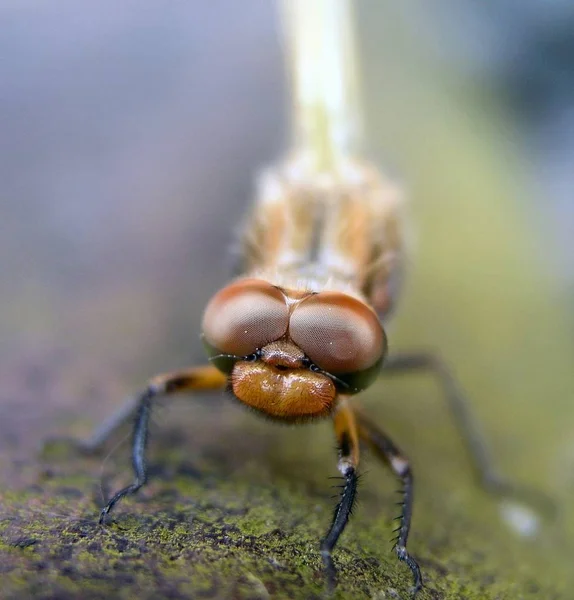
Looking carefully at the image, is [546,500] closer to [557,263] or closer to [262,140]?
[557,263]

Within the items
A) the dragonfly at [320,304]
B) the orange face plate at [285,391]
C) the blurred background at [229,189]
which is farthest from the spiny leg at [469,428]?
the orange face plate at [285,391]

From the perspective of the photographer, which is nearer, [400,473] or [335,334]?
[335,334]

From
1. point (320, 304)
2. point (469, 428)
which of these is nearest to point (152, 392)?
point (320, 304)

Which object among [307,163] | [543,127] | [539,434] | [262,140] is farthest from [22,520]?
[543,127]

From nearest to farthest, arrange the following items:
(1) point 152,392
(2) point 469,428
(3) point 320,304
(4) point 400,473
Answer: (3) point 320,304 → (4) point 400,473 → (1) point 152,392 → (2) point 469,428

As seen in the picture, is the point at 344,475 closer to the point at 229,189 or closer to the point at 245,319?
the point at 245,319

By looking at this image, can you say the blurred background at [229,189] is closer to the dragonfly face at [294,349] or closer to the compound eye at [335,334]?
the dragonfly face at [294,349]

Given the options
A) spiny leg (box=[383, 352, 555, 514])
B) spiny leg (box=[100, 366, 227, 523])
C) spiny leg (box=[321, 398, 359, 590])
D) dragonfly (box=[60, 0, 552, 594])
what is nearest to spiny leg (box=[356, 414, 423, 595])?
dragonfly (box=[60, 0, 552, 594])

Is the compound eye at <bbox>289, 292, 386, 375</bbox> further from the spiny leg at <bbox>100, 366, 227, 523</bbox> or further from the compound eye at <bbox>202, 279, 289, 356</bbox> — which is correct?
the spiny leg at <bbox>100, 366, 227, 523</bbox>
